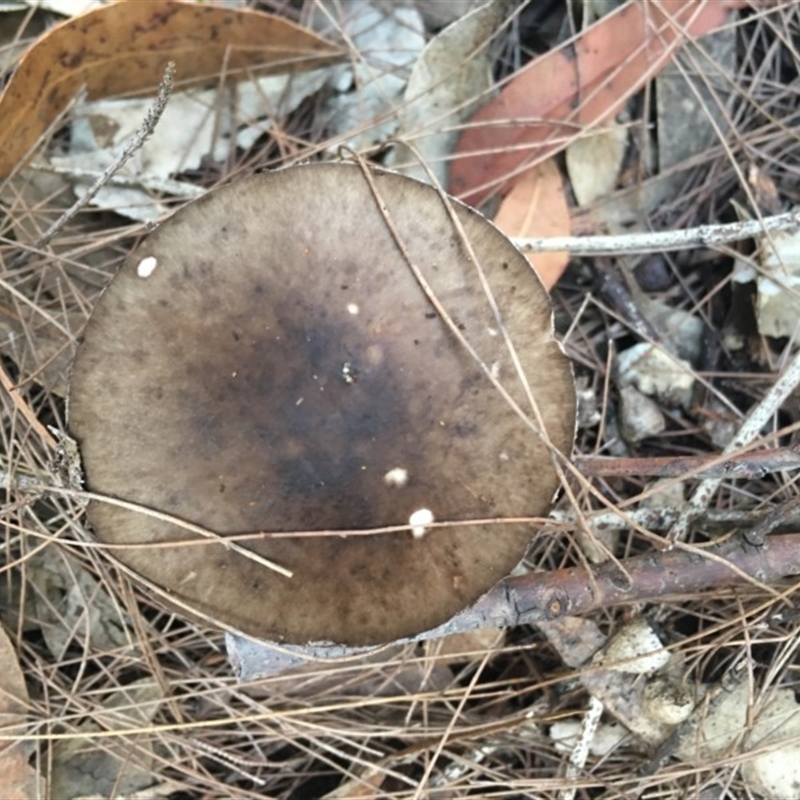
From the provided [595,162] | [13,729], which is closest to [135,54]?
[595,162]

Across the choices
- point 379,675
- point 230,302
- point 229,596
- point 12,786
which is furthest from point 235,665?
point 230,302

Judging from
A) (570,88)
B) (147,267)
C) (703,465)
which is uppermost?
(147,267)

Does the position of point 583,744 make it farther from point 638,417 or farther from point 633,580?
point 638,417

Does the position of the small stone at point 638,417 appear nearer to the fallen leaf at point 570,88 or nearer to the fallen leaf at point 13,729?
the fallen leaf at point 570,88

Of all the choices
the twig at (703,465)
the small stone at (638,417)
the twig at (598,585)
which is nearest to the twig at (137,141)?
the twig at (598,585)

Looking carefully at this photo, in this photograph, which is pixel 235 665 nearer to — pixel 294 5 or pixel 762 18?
pixel 294 5
